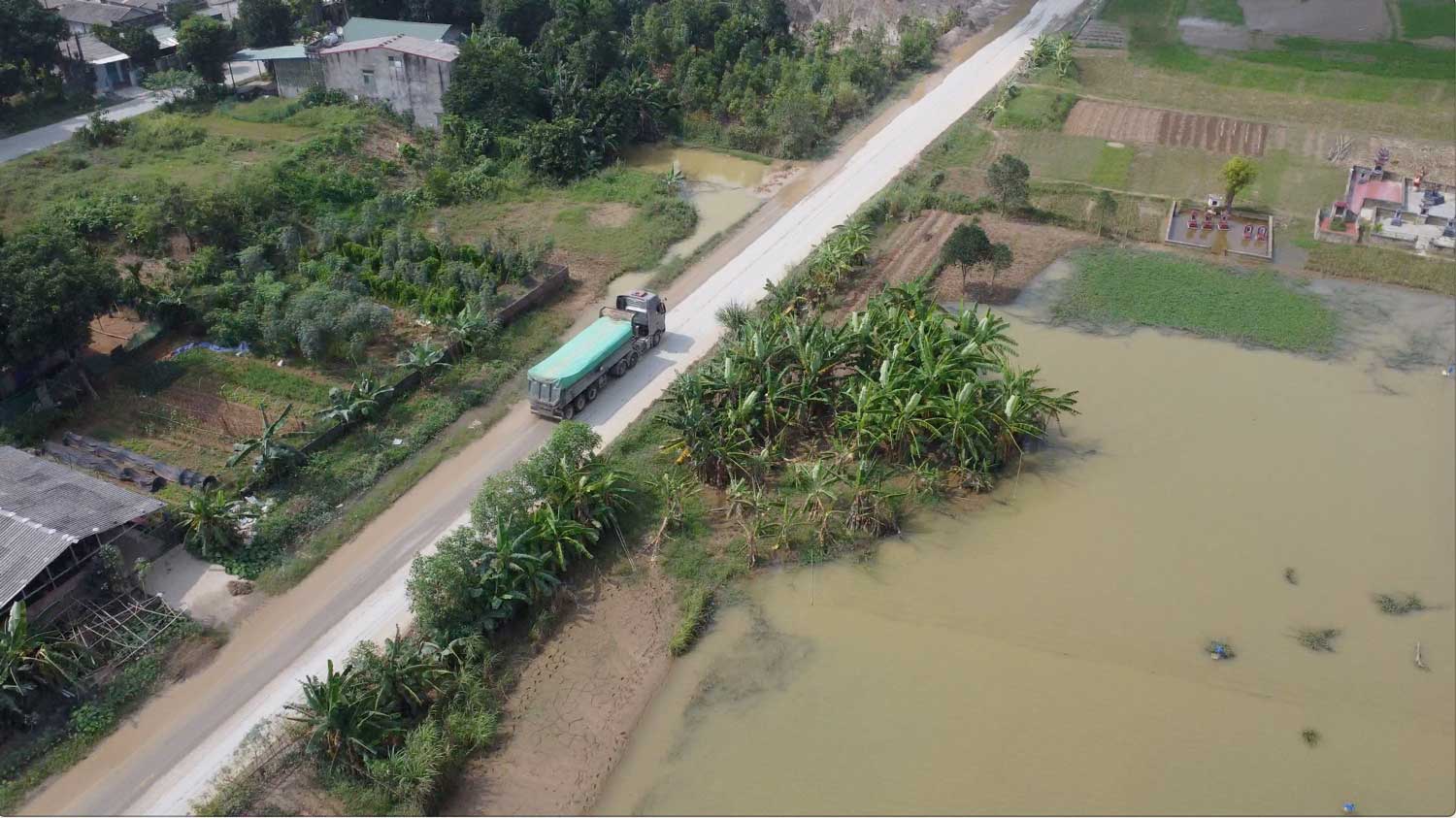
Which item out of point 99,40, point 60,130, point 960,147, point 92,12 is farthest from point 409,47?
point 960,147

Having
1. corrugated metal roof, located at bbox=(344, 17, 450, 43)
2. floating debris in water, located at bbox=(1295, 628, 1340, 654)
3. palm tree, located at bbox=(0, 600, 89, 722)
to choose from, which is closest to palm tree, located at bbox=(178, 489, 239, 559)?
palm tree, located at bbox=(0, 600, 89, 722)

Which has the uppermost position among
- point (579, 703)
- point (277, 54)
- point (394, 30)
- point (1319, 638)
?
point (394, 30)

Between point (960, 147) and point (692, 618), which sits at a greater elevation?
point (960, 147)

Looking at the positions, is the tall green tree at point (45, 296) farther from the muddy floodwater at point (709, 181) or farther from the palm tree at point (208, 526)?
the muddy floodwater at point (709, 181)

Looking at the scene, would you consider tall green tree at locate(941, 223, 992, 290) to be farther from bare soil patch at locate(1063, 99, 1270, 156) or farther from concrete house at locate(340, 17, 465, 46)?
concrete house at locate(340, 17, 465, 46)

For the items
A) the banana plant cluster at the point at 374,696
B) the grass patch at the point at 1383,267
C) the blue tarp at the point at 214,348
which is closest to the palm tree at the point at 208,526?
the banana plant cluster at the point at 374,696

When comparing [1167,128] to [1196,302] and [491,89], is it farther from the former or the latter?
[491,89]
